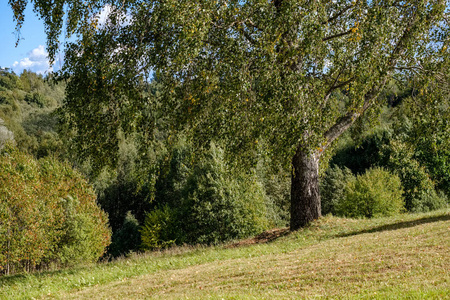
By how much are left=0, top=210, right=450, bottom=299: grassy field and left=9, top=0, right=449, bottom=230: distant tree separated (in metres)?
2.95

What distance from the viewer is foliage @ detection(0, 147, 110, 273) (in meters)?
24.7

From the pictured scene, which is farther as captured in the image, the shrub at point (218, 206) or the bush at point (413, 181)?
the bush at point (413, 181)

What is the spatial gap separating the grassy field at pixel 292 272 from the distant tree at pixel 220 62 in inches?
116

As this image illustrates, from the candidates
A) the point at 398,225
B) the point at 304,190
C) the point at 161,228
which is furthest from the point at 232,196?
the point at 398,225

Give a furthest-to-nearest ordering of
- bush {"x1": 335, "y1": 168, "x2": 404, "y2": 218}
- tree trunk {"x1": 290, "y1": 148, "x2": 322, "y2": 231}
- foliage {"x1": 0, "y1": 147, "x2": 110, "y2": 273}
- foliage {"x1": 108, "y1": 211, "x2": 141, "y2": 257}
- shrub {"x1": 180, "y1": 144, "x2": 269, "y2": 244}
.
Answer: foliage {"x1": 108, "y1": 211, "x2": 141, "y2": 257}, bush {"x1": 335, "y1": 168, "x2": 404, "y2": 218}, shrub {"x1": 180, "y1": 144, "x2": 269, "y2": 244}, foliage {"x1": 0, "y1": 147, "x2": 110, "y2": 273}, tree trunk {"x1": 290, "y1": 148, "x2": 322, "y2": 231}

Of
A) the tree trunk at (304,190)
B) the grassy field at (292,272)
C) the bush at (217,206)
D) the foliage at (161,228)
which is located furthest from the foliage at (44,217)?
the tree trunk at (304,190)

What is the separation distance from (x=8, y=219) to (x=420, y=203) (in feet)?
112

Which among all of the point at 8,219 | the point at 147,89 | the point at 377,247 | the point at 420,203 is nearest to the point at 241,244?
the point at 377,247

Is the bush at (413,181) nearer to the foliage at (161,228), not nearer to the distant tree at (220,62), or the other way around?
the foliage at (161,228)

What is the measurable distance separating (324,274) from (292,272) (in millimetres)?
828

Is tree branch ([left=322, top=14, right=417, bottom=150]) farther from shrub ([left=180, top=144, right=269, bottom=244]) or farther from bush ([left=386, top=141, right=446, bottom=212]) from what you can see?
bush ([left=386, top=141, right=446, bottom=212])

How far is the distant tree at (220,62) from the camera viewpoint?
1022 centimetres

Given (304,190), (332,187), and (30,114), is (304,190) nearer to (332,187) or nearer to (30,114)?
(332,187)

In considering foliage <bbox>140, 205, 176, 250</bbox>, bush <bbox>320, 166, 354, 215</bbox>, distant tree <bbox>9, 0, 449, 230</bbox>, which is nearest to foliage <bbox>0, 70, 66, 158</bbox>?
foliage <bbox>140, 205, 176, 250</bbox>
